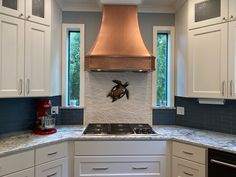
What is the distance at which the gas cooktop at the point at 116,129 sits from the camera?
2494mm

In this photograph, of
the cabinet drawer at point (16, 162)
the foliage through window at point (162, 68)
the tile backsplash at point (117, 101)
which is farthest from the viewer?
the foliage through window at point (162, 68)

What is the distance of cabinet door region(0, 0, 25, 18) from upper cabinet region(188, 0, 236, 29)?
177cm

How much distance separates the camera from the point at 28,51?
7.13ft

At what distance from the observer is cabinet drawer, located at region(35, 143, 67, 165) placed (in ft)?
6.65

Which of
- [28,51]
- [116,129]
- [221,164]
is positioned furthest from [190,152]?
[28,51]

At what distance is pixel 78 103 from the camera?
305 centimetres

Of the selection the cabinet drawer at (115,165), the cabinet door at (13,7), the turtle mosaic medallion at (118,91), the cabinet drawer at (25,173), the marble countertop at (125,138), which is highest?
the cabinet door at (13,7)

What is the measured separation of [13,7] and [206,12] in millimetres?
1920

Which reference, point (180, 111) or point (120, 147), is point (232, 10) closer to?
point (180, 111)

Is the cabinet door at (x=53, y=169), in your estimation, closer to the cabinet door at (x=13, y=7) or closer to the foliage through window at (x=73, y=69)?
the foliage through window at (x=73, y=69)

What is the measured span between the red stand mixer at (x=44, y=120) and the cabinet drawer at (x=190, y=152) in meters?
1.34

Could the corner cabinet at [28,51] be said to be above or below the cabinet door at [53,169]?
above

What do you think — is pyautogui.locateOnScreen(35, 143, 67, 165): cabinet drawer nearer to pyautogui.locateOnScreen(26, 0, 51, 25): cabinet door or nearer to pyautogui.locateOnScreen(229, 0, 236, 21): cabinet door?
pyautogui.locateOnScreen(26, 0, 51, 25): cabinet door

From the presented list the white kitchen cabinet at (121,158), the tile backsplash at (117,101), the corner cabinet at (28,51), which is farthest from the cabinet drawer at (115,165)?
the corner cabinet at (28,51)
